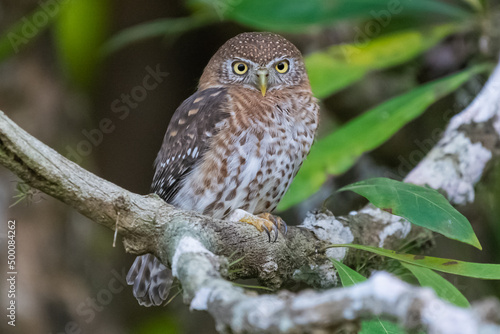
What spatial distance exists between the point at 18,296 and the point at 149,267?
4.17ft

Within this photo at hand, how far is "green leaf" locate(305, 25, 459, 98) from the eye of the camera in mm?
4004

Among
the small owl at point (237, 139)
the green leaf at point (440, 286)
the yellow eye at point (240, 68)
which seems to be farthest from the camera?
the yellow eye at point (240, 68)

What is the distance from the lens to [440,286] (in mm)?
2336

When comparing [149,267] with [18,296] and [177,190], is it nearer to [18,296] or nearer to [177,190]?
[177,190]

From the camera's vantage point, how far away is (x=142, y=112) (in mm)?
4660

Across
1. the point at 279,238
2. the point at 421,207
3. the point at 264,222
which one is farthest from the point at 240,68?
the point at 421,207

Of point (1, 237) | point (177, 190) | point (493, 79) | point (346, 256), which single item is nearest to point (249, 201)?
point (177, 190)

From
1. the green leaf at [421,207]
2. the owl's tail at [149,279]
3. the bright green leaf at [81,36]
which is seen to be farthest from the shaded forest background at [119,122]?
the green leaf at [421,207]

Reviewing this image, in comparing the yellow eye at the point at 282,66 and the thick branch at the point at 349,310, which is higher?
the yellow eye at the point at 282,66

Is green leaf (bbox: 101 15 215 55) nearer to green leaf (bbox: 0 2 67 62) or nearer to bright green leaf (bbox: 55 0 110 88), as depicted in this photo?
bright green leaf (bbox: 55 0 110 88)

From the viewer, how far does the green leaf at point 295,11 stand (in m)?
3.89

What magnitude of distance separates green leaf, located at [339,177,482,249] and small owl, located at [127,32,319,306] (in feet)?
2.23

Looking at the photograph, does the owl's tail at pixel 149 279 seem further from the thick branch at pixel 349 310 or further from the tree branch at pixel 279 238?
the thick branch at pixel 349 310

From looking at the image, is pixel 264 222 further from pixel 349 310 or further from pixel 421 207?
pixel 349 310
